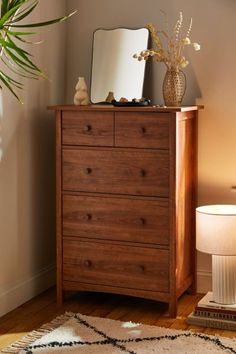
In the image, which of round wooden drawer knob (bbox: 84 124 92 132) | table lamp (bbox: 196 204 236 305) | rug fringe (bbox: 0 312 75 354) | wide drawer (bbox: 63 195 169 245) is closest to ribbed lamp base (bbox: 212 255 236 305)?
table lamp (bbox: 196 204 236 305)

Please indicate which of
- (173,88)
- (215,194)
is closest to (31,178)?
(173,88)

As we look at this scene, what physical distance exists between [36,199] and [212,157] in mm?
1090

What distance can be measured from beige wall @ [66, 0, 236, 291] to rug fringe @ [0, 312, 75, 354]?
95 cm

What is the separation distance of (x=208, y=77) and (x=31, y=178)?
3.97 ft

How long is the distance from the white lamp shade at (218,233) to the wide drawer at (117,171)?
26 centimetres

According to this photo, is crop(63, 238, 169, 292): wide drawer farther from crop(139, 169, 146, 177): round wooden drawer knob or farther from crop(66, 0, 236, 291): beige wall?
crop(66, 0, 236, 291): beige wall

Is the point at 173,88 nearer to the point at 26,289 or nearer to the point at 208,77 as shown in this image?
the point at 208,77

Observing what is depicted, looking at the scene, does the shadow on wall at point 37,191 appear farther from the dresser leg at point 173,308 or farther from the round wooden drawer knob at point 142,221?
the dresser leg at point 173,308

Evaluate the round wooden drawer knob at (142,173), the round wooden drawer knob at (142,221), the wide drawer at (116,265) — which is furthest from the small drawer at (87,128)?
the wide drawer at (116,265)

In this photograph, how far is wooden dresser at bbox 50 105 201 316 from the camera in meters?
3.63

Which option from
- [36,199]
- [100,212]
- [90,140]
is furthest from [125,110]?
[36,199]

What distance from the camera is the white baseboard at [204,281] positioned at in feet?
13.5

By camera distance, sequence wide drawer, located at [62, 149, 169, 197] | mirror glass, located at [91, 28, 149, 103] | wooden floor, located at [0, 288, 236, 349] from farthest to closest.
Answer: mirror glass, located at [91, 28, 149, 103] → wide drawer, located at [62, 149, 169, 197] → wooden floor, located at [0, 288, 236, 349]

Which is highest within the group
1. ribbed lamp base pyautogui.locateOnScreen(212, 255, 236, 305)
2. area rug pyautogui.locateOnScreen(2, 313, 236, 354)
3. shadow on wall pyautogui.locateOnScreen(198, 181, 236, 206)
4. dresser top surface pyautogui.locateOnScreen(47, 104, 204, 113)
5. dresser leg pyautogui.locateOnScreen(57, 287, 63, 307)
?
dresser top surface pyautogui.locateOnScreen(47, 104, 204, 113)
